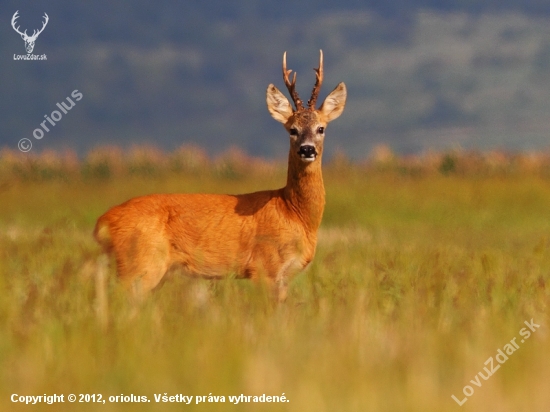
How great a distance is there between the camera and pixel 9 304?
14.5ft

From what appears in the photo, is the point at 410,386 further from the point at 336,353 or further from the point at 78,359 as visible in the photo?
the point at 78,359

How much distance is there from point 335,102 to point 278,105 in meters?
0.53

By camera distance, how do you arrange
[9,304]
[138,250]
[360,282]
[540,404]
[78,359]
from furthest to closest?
[138,250]
[360,282]
[9,304]
[78,359]
[540,404]

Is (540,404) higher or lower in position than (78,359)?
lower

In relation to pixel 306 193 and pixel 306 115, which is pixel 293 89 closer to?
pixel 306 115

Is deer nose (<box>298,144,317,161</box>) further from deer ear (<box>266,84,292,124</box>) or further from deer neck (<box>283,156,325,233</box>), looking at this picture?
deer ear (<box>266,84,292,124</box>)

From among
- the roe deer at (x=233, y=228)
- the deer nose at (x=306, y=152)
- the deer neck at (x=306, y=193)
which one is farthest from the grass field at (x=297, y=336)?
the deer nose at (x=306, y=152)

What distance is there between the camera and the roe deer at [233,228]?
6152mm

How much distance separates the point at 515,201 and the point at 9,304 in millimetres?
15647

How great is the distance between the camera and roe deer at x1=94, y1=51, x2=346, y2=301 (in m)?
6.15

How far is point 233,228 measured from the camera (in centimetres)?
647

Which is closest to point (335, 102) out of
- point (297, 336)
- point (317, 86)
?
point (317, 86)

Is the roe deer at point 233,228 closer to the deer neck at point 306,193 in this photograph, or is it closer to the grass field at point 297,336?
the deer neck at point 306,193

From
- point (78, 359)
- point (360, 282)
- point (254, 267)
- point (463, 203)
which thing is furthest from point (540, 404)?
point (463, 203)
